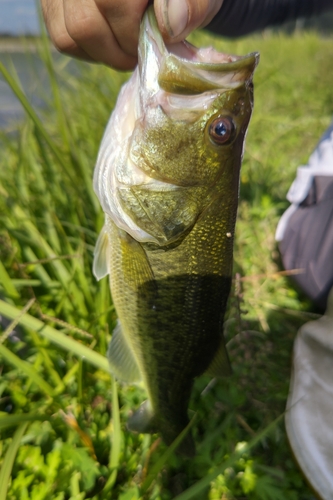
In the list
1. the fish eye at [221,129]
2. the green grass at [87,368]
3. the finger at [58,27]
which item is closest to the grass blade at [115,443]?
the green grass at [87,368]

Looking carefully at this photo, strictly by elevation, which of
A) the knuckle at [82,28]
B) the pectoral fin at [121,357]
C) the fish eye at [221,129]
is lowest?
the pectoral fin at [121,357]

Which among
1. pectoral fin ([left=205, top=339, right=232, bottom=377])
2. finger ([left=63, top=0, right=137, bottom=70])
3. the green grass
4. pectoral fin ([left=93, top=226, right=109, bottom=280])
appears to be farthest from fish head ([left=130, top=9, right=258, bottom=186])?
pectoral fin ([left=205, top=339, right=232, bottom=377])

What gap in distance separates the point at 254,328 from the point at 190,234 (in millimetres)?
1134

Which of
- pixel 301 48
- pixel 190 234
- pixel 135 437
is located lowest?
pixel 135 437

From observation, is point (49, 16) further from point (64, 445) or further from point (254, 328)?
point (254, 328)

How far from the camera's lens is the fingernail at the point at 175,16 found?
0.93 meters

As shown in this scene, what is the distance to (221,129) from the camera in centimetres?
105

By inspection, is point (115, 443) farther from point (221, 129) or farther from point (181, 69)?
point (181, 69)

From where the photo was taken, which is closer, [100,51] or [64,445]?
[100,51]

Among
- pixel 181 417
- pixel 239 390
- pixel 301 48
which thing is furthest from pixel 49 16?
pixel 301 48

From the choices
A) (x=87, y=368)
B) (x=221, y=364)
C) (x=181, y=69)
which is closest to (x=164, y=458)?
(x=221, y=364)

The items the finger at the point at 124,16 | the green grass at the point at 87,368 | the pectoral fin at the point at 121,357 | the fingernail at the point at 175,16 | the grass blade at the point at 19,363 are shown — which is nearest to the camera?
the fingernail at the point at 175,16

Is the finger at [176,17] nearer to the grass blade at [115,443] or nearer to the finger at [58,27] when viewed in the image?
the finger at [58,27]

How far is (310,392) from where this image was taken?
160 cm
